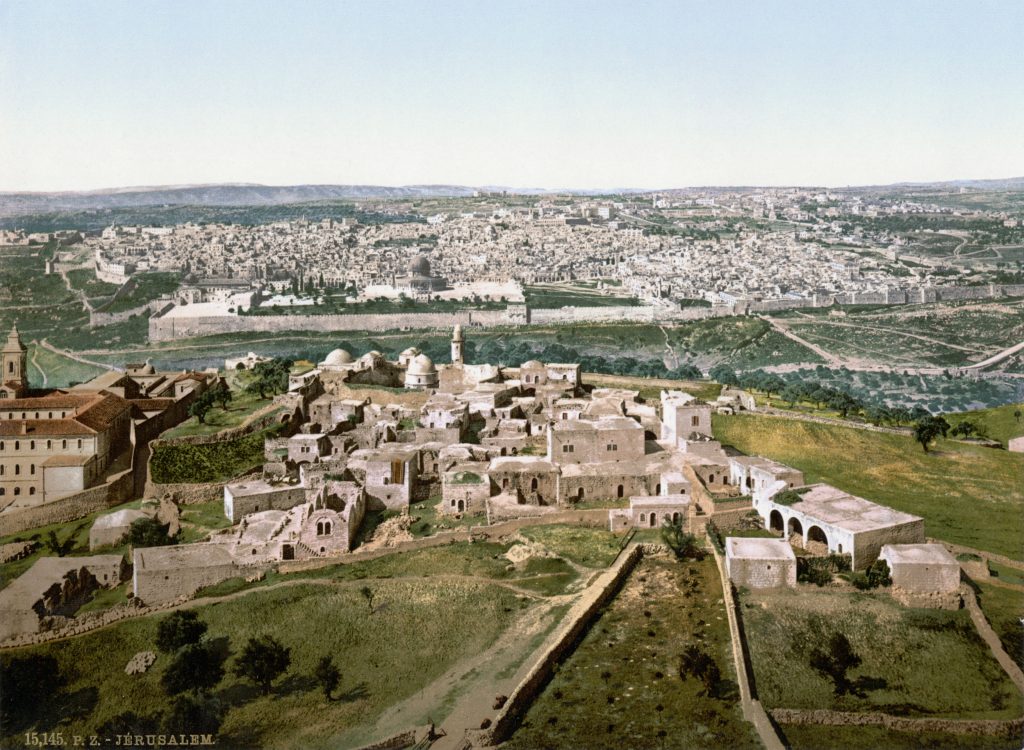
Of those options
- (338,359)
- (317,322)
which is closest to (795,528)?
(338,359)

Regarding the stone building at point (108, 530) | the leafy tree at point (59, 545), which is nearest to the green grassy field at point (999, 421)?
the stone building at point (108, 530)

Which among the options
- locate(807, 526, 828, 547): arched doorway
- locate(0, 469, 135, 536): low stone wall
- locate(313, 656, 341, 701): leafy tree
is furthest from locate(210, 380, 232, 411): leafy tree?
locate(807, 526, 828, 547): arched doorway

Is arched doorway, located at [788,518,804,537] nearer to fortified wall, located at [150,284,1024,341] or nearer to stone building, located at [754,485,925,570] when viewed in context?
stone building, located at [754,485,925,570]

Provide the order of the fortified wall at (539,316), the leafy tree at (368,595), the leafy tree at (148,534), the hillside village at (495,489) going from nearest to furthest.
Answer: the leafy tree at (368,595)
the hillside village at (495,489)
the leafy tree at (148,534)
the fortified wall at (539,316)

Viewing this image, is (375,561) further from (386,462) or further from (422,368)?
(422,368)

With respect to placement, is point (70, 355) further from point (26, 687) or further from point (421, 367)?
point (26, 687)

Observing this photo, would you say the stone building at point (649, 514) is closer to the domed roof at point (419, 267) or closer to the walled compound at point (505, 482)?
the walled compound at point (505, 482)

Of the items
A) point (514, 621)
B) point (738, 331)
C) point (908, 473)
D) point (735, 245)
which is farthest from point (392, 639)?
point (735, 245)
